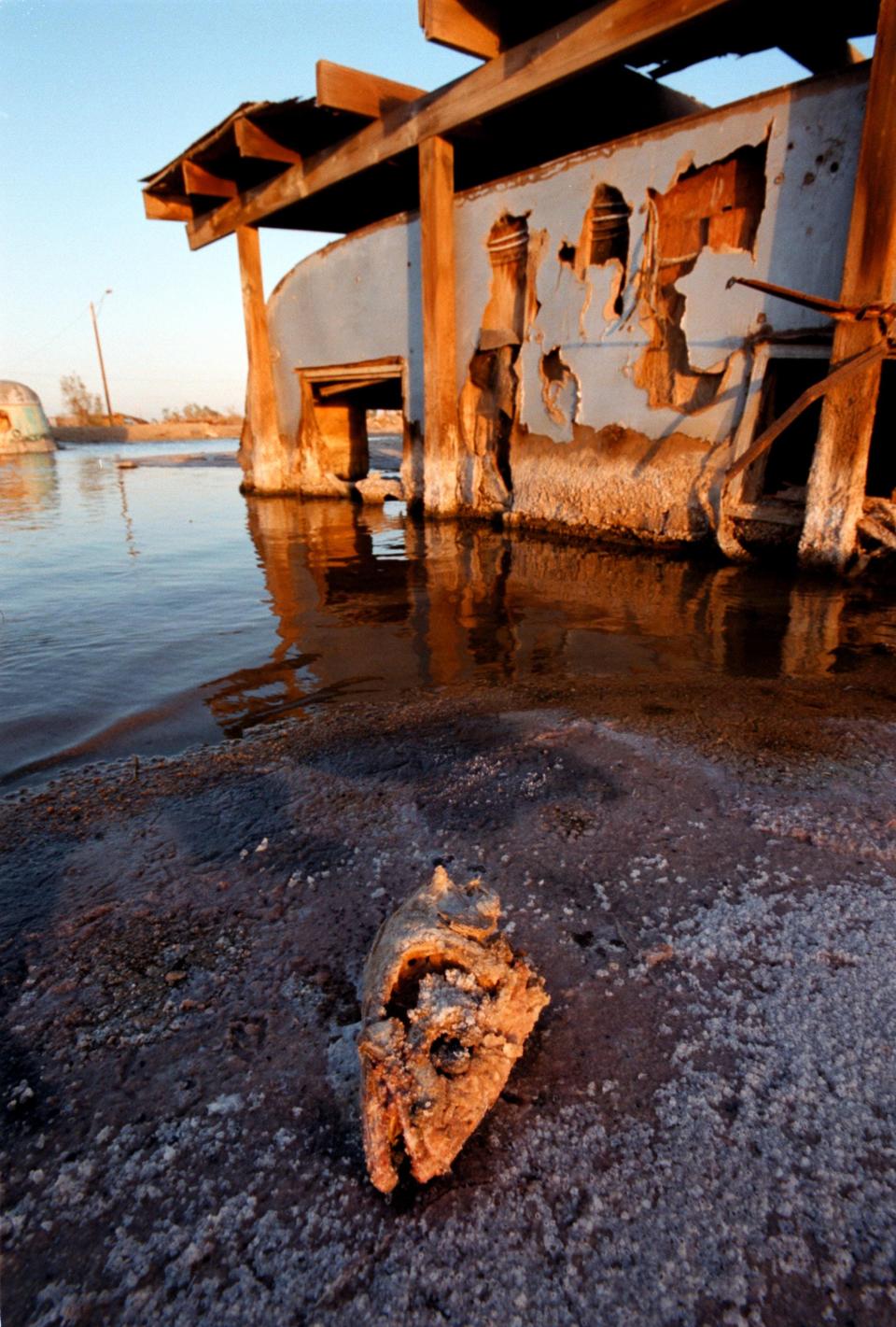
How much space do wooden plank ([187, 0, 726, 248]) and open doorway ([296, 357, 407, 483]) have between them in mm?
2463

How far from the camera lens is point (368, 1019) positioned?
3.92 ft

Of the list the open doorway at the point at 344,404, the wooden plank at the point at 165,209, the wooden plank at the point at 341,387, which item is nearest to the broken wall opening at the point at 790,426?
the open doorway at the point at 344,404

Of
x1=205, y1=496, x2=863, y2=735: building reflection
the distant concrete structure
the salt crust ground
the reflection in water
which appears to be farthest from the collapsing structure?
the distant concrete structure

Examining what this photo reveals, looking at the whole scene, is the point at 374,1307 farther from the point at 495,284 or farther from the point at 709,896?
the point at 495,284

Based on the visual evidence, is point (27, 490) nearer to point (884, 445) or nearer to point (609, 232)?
point (609, 232)

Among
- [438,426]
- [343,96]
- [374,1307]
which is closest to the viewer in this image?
[374,1307]

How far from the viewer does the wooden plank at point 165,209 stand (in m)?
12.2

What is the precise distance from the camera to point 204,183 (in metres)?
11.2

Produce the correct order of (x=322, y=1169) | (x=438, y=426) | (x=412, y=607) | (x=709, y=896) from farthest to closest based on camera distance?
(x=438, y=426)
(x=412, y=607)
(x=709, y=896)
(x=322, y=1169)

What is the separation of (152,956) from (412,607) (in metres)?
4.02

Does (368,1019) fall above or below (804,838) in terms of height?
above

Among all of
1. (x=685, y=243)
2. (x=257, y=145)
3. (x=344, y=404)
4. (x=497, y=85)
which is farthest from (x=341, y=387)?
(x=685, y=243)

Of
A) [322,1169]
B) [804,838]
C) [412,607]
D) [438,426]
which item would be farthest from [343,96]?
[322,1169]

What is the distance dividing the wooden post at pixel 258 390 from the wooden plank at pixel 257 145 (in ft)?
7.38
